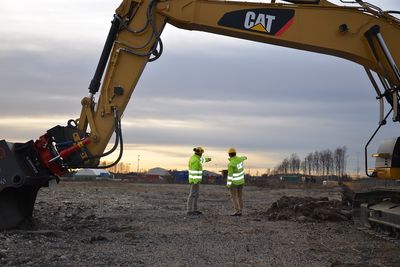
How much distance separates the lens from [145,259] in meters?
8.97

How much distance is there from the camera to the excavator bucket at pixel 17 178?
35.1ft

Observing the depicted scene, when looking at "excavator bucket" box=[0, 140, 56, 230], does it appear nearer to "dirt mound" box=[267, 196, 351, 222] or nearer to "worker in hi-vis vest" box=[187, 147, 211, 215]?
"worker in hi-vis vest" box=[187, 147, 211, 215]

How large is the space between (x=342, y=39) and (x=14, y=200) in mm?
6859

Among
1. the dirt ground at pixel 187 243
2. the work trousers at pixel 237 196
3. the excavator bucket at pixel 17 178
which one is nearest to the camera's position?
the dirt ground at pixel 187 243

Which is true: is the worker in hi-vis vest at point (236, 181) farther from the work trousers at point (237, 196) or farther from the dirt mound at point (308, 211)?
the dirt mound at point (308, 211)

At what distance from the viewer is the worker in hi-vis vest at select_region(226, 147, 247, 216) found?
1703 cm

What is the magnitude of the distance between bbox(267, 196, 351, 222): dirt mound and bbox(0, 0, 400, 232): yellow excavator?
384cm

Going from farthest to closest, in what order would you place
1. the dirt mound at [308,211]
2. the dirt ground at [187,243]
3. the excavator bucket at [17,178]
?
the dirt mound at [308,211], the excavator bucket at [17,178], the dirt ground at [187,243]

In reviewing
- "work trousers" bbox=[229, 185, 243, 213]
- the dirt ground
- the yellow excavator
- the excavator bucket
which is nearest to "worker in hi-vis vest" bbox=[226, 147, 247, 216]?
"work trousers" bbox=[229, 185, 243, 213]

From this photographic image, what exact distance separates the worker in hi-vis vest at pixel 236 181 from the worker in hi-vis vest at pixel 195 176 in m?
0.89

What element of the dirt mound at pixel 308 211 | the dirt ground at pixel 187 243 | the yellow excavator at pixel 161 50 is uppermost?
the yellow excavator at pixel 161 50

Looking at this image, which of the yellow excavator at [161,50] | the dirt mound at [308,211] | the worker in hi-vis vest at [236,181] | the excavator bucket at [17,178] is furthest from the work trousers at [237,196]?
the excavator bucket at [17,178]

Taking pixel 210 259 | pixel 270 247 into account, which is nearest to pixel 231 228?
pixel 270 247

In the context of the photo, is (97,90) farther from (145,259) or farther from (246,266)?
(246,266)
